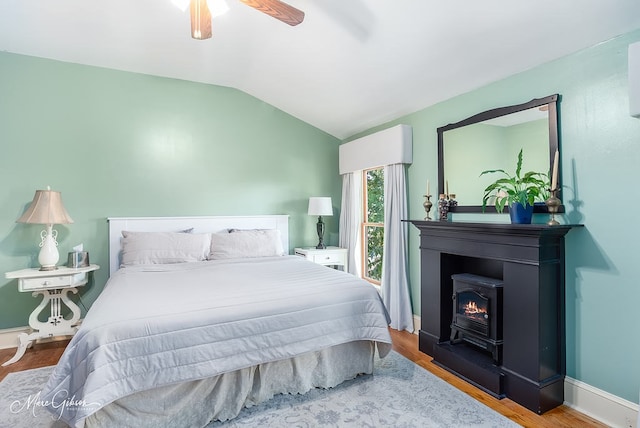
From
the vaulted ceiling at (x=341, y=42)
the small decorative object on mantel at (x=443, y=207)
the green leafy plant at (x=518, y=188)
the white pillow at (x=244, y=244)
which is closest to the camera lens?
the vaulted ceiling at (x=341, y=42)

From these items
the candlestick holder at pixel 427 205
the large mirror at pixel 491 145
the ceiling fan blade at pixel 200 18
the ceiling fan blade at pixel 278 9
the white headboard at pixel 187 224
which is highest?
the ceiling fan blade at pixel 278 9

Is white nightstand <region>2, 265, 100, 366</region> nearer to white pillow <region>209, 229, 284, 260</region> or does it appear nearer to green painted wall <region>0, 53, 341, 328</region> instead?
green painted wall <region>0, 53, 341, 328</region>

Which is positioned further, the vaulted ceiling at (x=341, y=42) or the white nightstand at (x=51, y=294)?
the white nightstand at (x=51, y=294)

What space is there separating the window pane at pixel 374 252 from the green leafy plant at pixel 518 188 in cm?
173

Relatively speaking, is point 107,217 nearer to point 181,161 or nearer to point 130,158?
point 130,158

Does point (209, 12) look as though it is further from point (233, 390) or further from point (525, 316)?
point (525, 316)

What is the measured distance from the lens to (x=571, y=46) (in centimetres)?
219

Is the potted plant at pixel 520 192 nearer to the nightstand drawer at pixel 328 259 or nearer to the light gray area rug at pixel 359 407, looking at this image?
the light gray area rug at pixel 359 407

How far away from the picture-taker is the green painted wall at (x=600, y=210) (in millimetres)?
1976

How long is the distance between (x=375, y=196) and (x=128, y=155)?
2960 mm

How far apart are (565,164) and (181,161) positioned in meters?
3.74

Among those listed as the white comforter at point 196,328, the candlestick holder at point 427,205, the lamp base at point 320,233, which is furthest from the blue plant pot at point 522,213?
the lamp base at point 320,233

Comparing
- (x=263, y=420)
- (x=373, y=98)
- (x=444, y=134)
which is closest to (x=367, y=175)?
(x=373, y=98)

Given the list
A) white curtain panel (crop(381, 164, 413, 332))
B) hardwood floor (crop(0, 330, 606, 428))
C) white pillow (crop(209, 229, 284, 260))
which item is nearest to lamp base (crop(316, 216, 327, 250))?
white pillow (crop(209, 229, 284, 260))
